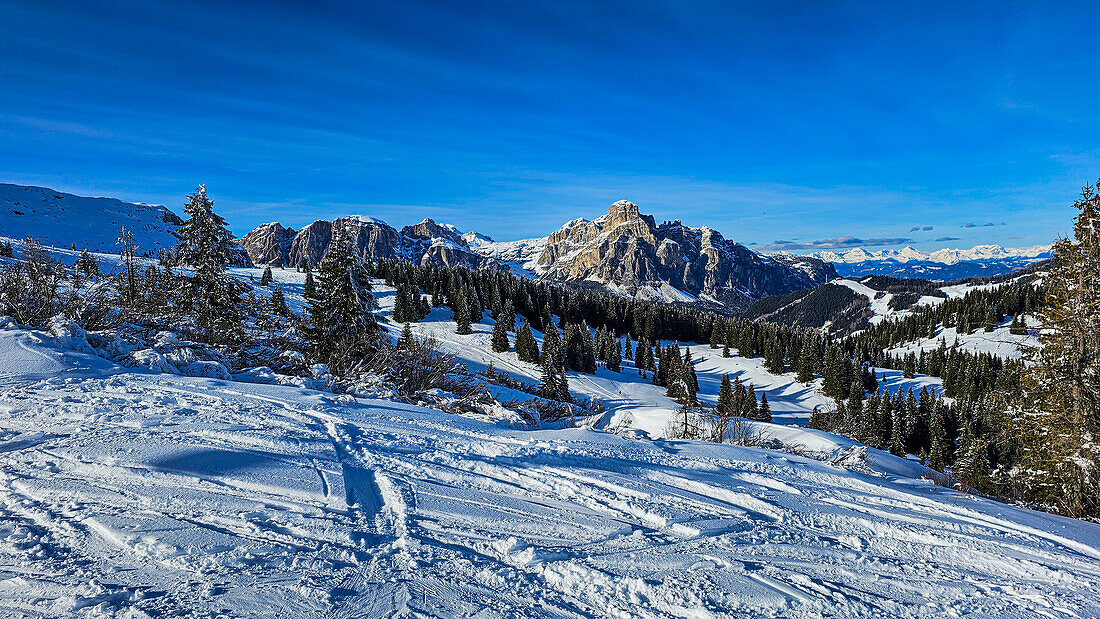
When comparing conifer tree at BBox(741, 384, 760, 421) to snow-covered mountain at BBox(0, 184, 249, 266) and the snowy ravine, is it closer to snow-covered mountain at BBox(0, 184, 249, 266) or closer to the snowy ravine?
the snowy ravine

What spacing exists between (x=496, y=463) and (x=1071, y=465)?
384 inches

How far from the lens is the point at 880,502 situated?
412cm

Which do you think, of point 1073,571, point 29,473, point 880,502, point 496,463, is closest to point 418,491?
point 496,463

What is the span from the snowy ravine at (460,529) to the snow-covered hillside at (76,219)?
122415 mm

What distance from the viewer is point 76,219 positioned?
121 m

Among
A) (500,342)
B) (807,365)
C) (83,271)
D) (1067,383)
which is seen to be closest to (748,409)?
(1067,383)

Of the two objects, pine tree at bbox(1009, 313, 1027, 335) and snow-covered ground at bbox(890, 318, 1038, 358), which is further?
snow-covered ground at bbox(890, 318, 1038, 358)

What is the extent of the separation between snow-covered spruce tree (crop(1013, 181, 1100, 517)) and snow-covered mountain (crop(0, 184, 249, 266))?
4983 inches

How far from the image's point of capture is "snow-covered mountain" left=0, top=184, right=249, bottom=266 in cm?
10456

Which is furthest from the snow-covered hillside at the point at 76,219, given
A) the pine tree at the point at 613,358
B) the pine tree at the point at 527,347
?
the pine tree at the point at 613,358

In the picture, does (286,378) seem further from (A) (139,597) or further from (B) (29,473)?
(A) (139,597)

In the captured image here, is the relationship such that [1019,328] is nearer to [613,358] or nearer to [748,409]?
[748,409]

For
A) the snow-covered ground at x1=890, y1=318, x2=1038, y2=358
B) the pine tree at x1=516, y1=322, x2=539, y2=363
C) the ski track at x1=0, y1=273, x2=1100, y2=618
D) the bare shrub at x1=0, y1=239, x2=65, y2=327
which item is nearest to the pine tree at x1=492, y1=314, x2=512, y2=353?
the pine tree at x1=516, y1=322, x2=539, y2=363

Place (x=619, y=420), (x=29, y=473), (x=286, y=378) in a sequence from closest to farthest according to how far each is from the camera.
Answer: (x=29, y=473)
(x=286, y=378)
(x=619, y=420)
